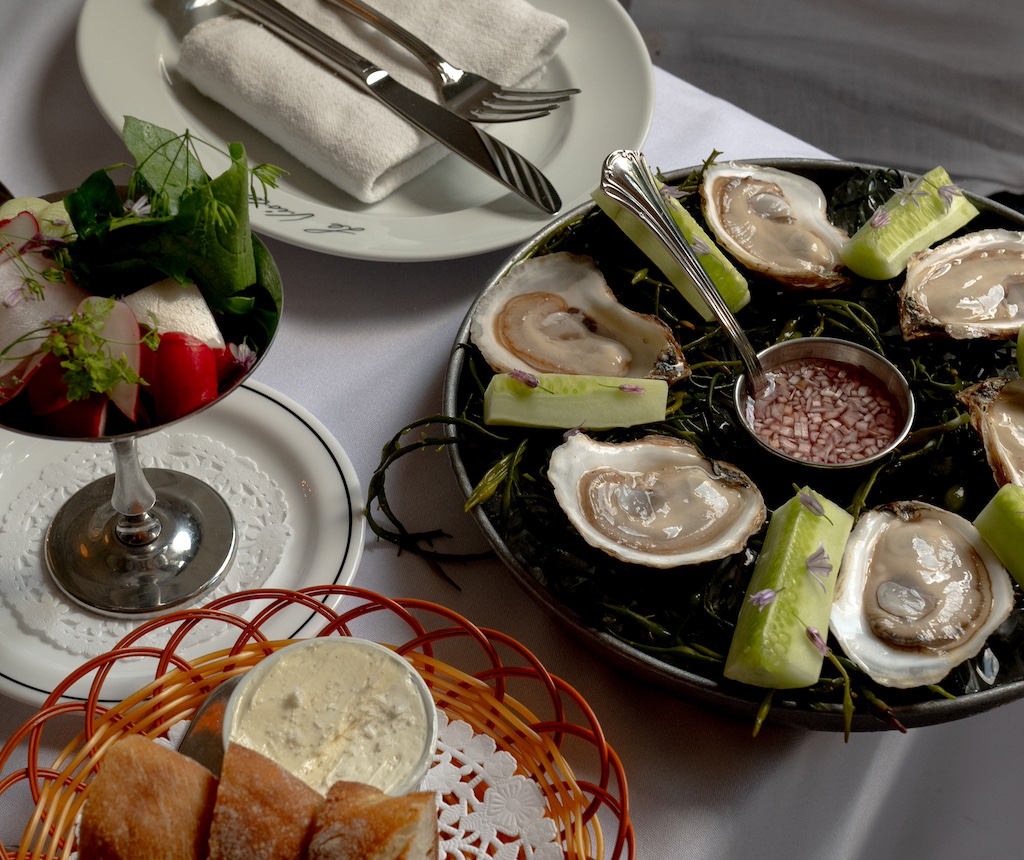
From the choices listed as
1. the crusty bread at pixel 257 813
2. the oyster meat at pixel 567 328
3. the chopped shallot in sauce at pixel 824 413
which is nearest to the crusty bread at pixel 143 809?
the crusty bread at pixel 257 813

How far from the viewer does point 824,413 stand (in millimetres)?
1045

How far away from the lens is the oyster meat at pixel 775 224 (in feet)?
3.72

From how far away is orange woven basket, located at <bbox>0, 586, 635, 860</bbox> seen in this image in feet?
2.35

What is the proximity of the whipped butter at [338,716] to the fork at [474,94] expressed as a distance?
861 mm

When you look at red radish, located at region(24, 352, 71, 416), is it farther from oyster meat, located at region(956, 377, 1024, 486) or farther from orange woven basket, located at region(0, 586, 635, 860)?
oyster meat, located at region(956, 377, 1024, 486)

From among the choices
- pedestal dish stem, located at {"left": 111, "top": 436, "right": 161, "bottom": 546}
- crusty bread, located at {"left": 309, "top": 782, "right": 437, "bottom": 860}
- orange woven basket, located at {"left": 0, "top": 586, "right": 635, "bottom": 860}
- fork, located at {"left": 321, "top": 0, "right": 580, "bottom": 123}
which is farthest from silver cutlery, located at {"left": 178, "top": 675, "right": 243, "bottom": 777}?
fork, located at {"left": 321, "top": 0, "right": 580, "bottom": 123}

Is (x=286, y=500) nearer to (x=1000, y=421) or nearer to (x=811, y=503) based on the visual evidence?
(x=811, y=503)

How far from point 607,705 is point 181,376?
0.49 m

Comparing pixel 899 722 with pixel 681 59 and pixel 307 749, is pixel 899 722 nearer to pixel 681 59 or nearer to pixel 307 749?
pixel 307 749

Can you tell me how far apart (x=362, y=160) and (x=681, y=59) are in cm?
148

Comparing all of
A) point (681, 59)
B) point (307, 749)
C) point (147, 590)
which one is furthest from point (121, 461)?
point (681, 59)

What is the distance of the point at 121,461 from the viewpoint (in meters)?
0.91

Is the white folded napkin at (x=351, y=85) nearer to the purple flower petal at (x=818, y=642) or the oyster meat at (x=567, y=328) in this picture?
the oyster meat at (x=567, y=328)

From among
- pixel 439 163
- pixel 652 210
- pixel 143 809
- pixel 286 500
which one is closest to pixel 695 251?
pixel 652 210
